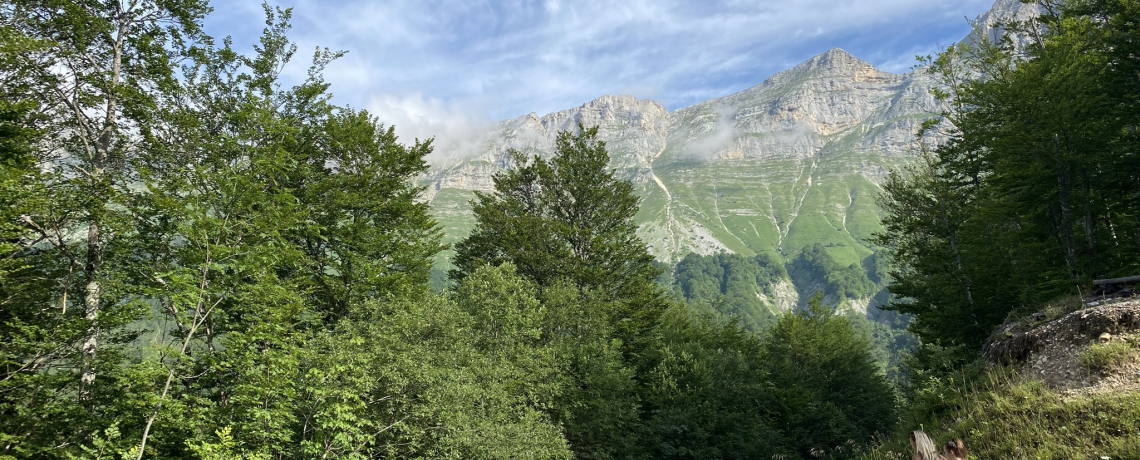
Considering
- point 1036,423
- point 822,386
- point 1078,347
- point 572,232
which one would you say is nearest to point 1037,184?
point 1078,347

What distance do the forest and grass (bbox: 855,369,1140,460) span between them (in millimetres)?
77

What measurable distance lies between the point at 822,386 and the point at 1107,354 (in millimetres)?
31065

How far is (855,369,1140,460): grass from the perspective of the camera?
8.08 m

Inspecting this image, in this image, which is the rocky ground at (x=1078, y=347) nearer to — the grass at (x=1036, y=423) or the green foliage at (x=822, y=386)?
the grass at (x=1036, y=423)

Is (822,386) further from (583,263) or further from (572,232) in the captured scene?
(572,232)

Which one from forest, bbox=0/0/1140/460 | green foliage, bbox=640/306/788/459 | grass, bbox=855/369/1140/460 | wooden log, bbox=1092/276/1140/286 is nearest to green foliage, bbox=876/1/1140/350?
forest, bbox=0/0/1140/460

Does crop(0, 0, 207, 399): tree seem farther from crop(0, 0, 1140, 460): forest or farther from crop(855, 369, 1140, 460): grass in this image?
crop(855, 369, 1140, 460): grass

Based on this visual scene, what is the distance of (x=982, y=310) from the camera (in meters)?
23.3

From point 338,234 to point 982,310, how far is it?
103ft

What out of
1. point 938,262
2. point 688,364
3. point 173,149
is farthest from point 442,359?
point 938,262

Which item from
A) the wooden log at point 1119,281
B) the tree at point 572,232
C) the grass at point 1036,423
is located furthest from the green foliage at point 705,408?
the wooden log at point 1119,281

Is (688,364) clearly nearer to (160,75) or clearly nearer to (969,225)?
(969,225)

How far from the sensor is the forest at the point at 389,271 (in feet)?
32.1

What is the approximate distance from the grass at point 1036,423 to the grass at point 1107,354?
0.97 meters
